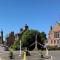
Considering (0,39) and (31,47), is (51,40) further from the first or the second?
(31,47)

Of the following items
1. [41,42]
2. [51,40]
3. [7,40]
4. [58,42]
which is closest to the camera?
[41,42]

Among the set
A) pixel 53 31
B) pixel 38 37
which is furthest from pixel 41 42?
pixel 53 31

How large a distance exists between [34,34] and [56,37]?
28.9 m

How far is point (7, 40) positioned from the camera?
137250 mm

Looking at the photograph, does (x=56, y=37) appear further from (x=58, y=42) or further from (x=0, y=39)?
(x=0, y=39)

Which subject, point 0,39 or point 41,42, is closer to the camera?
point 41,42

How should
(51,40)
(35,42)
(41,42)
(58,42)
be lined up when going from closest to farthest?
(35,42) < (41,42) < (58,42) < (51,40)

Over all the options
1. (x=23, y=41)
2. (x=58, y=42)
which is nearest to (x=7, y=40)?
(x=23, y=41)

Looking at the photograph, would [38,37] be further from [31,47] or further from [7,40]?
[7,40]

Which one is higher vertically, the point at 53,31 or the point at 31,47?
the point at 53,31

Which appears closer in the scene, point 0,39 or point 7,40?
point 7,40

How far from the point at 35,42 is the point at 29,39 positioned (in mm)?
5775

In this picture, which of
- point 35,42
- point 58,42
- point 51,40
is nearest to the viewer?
point 35,42

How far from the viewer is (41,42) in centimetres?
12619
